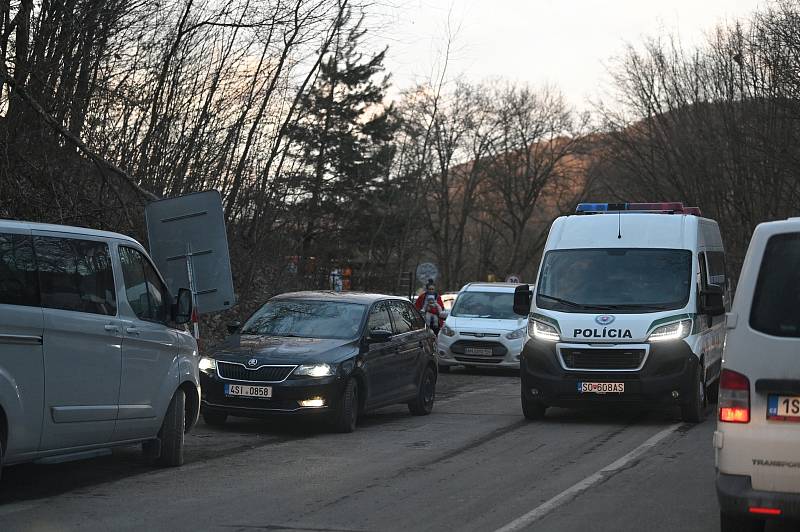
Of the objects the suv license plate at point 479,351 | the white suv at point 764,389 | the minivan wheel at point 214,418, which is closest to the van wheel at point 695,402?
the minivan wheel at point 214,418

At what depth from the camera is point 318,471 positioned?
1052 cm

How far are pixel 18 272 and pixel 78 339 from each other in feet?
2.73

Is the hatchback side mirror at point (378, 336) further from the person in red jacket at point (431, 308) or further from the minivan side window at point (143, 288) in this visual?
the person in red jacket at point (431, 308)

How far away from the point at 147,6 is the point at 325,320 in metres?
5.58

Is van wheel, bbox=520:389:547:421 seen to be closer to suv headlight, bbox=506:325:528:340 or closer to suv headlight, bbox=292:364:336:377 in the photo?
suv headlight, bbox=292:364:336:377

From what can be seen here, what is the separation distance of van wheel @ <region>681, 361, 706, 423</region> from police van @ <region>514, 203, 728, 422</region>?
12mm

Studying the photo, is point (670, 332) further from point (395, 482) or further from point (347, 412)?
point (395, 482)

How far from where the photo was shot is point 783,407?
6312 millimetres

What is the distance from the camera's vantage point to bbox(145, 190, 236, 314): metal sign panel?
56.6ft

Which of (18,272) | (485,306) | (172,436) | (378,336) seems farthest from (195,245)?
(485,306)

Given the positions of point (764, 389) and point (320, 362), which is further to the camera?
Answer: point (320, 362)

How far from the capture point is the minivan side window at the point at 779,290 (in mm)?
6410

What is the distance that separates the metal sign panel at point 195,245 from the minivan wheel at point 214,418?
12.6 ft

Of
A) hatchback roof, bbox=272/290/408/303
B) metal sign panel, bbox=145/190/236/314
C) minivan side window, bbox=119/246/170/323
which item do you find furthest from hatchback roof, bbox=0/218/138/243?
metal sign panel, bbox=145/190/236/314
